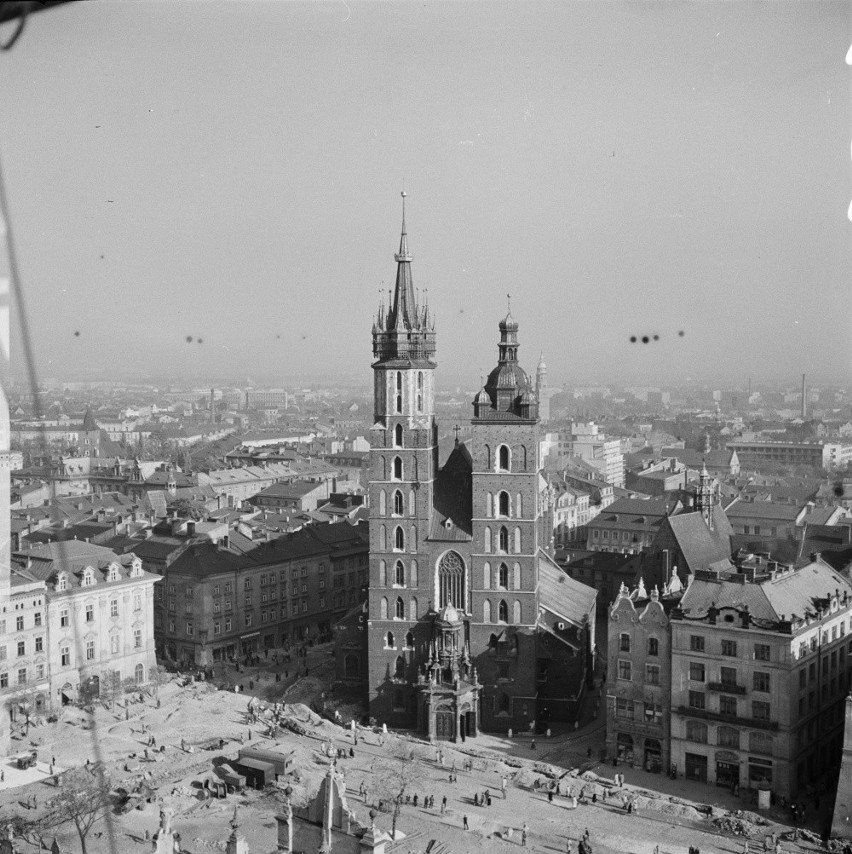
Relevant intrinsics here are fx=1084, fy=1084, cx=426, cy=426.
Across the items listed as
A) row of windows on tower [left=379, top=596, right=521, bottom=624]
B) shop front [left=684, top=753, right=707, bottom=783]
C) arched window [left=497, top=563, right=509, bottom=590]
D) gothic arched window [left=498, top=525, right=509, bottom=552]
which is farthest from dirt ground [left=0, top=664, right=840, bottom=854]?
gothic arched window [left=498, top=525, right=509, bottom=552]

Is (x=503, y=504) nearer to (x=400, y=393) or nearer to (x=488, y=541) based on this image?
(x=488, y=541)

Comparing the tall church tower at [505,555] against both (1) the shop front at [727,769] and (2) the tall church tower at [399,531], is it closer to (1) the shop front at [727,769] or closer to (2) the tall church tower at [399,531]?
(2) the tall church tower at [399,531]

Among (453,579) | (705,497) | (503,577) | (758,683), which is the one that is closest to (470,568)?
(453,579)

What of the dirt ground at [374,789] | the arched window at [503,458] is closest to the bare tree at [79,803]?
the dirt ground at [374,789]

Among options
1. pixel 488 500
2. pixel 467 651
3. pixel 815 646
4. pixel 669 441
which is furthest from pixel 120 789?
pixel 669 441

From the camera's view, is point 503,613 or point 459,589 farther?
point 459,589

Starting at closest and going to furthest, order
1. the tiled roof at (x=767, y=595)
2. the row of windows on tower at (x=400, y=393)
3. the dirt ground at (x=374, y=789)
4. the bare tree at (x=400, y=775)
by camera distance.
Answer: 1. the dirt ground at (x=374, y=789)
2. the bare tree at (x=400, y=775)
3. the tiled roof at (x=767, y=595)
4. the row of windows on tower at (x=400, y=393)
